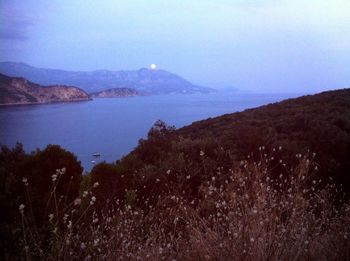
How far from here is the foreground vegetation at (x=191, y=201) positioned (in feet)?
12.0

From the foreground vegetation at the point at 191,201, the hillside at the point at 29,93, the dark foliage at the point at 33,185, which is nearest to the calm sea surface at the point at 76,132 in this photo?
the hillside at the point at 29,93

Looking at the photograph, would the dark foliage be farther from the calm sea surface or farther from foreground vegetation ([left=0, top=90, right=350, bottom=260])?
the calm sea surface

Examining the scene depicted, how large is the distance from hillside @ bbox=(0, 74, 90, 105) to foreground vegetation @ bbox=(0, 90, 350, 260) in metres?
106

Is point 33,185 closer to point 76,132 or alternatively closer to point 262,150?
point 262,150

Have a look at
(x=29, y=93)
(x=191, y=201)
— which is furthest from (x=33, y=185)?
(x=29, y=93)

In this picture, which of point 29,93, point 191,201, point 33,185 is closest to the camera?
point 33,185

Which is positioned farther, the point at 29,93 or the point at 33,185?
the point at 29,93

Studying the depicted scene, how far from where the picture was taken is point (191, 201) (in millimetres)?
6562

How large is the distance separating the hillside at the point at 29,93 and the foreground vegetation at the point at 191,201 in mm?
106104

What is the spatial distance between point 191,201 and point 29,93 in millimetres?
136980

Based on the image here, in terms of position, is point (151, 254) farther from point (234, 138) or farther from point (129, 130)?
point (129, 130)

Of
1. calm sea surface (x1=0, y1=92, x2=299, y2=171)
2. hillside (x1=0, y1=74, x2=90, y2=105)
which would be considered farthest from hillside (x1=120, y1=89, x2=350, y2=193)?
hillside (x1=0, y1=74, x2=90, y2=105)

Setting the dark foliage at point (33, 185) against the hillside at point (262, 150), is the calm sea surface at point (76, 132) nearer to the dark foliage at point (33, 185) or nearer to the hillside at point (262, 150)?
the hillside at point (262, 150)

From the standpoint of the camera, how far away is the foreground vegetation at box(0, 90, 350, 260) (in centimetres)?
364
